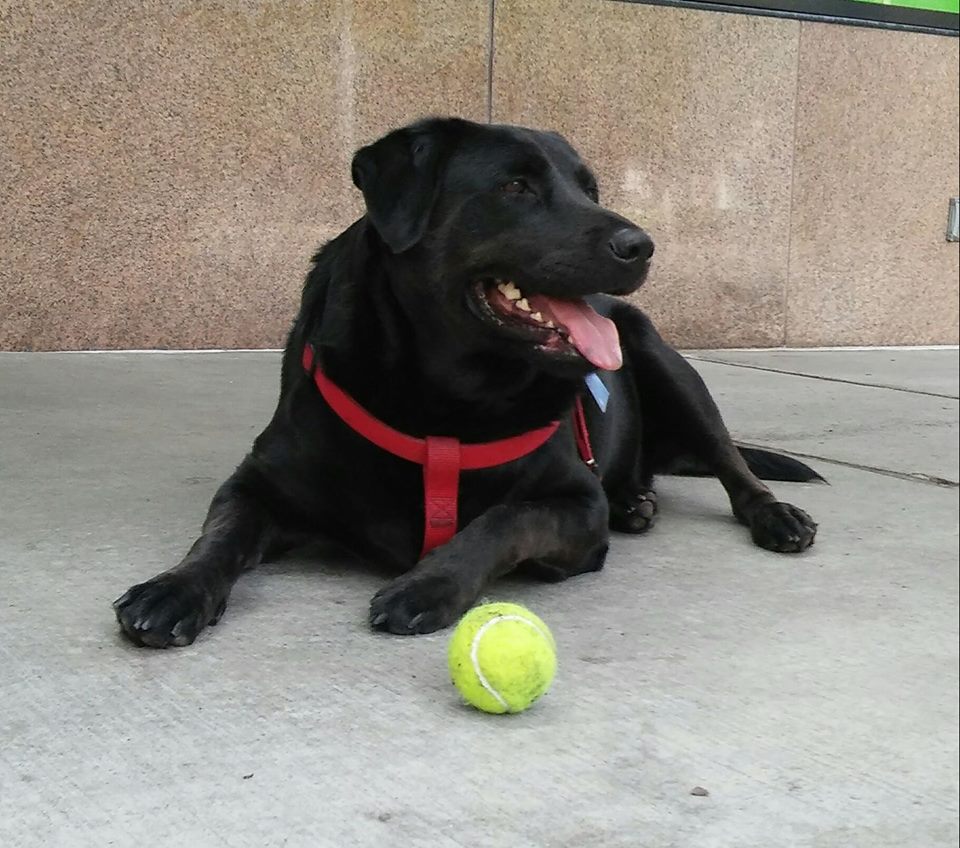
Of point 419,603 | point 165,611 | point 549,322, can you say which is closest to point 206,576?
point 165,611

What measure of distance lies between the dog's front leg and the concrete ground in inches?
2.1

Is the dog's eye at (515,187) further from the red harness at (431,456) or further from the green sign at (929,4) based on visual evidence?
the green sign at (929,4)

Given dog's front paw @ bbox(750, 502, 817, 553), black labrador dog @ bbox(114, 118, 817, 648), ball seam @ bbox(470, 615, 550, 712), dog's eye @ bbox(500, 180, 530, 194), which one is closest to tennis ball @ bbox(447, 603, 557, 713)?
ball seam @ bbox(470, 615, 550, 712)

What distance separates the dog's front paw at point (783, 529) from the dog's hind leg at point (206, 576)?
4.09 ft

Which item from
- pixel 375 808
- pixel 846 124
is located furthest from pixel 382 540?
pixel 846 124

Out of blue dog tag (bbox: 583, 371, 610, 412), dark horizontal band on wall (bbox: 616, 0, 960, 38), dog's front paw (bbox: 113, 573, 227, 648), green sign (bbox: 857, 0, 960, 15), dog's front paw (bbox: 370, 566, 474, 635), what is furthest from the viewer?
green sign (bbox: 857, 0, 960, 15)

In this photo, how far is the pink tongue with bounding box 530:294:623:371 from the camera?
262 cm

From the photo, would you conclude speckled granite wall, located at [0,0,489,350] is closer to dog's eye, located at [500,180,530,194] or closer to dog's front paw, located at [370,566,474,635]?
dog's eye, located at [500,180,530,194]

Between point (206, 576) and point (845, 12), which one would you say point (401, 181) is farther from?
point (845, 12)

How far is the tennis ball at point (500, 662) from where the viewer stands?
1921 mm

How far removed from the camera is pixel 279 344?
6.50 m

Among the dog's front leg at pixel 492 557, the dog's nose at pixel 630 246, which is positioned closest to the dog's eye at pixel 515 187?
the dog's nose at pixel 630 246

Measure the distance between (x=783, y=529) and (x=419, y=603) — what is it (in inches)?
47.9

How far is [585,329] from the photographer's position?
2664mm
